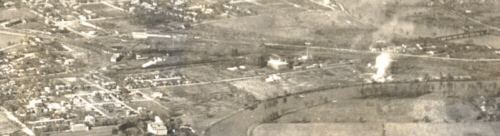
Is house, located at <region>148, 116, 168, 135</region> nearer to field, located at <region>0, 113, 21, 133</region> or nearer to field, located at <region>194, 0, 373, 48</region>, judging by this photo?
field, located at <region>0, 113, 21, 133</region>

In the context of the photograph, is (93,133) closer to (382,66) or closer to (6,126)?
(6,126)

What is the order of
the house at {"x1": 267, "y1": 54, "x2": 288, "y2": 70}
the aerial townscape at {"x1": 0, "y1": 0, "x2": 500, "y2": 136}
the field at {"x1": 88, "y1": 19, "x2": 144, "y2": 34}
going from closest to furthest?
the aerial townscape at {"x1": 0, "y1": 0, "x2": 500, "y2": 136}
the house at {"x1": 267, "y1": 54, "x2": 288, "y2": 70}
the field at {"x1": 88, "y1": 19, "x2": 144, "y2": 34}

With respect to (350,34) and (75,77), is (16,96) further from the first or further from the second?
(350,34)

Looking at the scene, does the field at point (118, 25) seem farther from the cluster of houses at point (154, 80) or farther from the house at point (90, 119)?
the house at point (90, 119)

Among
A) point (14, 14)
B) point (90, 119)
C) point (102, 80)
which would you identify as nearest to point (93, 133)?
point (90, 119)

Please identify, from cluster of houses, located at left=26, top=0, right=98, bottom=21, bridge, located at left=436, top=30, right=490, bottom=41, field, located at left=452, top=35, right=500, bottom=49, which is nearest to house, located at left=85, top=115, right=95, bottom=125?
cluster of houses, located at left=26, top=0, right=98, bottom=21

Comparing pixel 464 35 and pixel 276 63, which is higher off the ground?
pixel 464 35

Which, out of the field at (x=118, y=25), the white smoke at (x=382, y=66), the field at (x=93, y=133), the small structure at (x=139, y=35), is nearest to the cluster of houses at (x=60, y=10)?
the field at (x=118, y=25)
